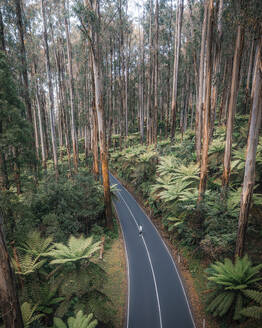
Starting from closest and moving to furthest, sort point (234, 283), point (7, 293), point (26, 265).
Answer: point (7, 293), point (26, 265), point (234, 283)

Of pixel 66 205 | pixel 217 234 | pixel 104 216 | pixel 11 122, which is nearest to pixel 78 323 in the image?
pixel 217 234

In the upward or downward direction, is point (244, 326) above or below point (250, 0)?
below

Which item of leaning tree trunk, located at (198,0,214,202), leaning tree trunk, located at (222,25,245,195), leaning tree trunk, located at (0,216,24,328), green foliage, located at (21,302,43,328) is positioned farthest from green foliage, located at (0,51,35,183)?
leaning tree trunk, located at (222,25,245,195)

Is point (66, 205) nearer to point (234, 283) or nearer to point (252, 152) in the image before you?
point (234, 283)

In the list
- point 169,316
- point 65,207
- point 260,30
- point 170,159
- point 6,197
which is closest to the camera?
point 260,30

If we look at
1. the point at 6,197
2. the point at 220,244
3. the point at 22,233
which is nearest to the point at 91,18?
the point at 6,197

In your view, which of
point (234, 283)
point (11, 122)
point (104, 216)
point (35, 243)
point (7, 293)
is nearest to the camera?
point (7, 293)

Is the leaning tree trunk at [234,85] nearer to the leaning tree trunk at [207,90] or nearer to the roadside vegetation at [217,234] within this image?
the leaning tree trunk at [207,90]

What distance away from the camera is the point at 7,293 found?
11.9 feet

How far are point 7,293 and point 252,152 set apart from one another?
23.9ft

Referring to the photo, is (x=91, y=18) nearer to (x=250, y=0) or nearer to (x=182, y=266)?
(x=250, y=0)

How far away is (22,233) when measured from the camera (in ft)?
23.5

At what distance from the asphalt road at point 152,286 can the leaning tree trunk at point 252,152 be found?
336 centimetres

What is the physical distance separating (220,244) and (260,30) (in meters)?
7.50
